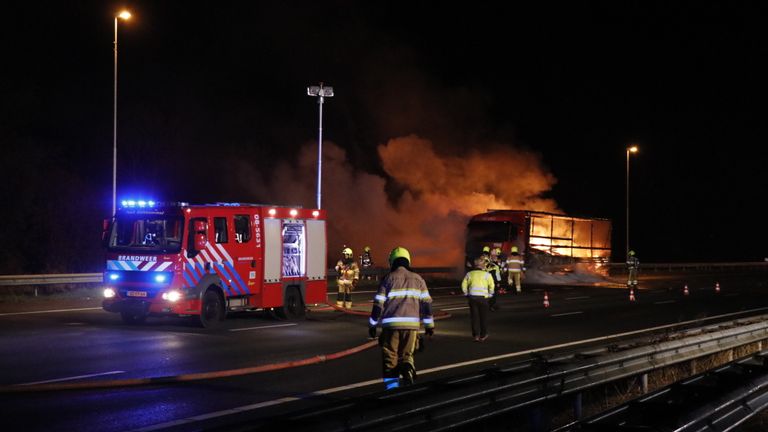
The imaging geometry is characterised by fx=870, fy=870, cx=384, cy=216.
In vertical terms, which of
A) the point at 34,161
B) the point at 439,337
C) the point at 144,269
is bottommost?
the point at 439,337

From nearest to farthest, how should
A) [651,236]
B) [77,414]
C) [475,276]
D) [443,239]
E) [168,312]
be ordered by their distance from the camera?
1. [77,414]
2. [475,276]
3. [168,312]
4. [443,239]
5. [651,236]

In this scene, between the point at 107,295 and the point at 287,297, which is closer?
the point at 107,295

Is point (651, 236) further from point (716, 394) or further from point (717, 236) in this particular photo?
point (716, 394)

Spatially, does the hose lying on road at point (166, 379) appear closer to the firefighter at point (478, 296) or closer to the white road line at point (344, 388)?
the white road line at point (344, 388)

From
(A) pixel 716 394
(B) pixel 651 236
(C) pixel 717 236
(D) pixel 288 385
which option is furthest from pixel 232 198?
(C) pixel 717 236

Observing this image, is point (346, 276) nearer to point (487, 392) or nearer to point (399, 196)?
point (487, 392)

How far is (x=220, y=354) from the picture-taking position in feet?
44.9

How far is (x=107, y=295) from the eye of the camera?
17.7 m

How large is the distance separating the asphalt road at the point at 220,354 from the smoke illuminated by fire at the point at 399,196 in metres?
20.9

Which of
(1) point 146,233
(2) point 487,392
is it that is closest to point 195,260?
(1) point 146,233

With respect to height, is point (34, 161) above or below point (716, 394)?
above

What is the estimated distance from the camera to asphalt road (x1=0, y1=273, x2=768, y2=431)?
926 cm

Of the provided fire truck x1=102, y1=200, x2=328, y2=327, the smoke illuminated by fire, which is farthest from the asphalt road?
the smoke illuminated by fire

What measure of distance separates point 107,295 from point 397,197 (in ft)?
100
